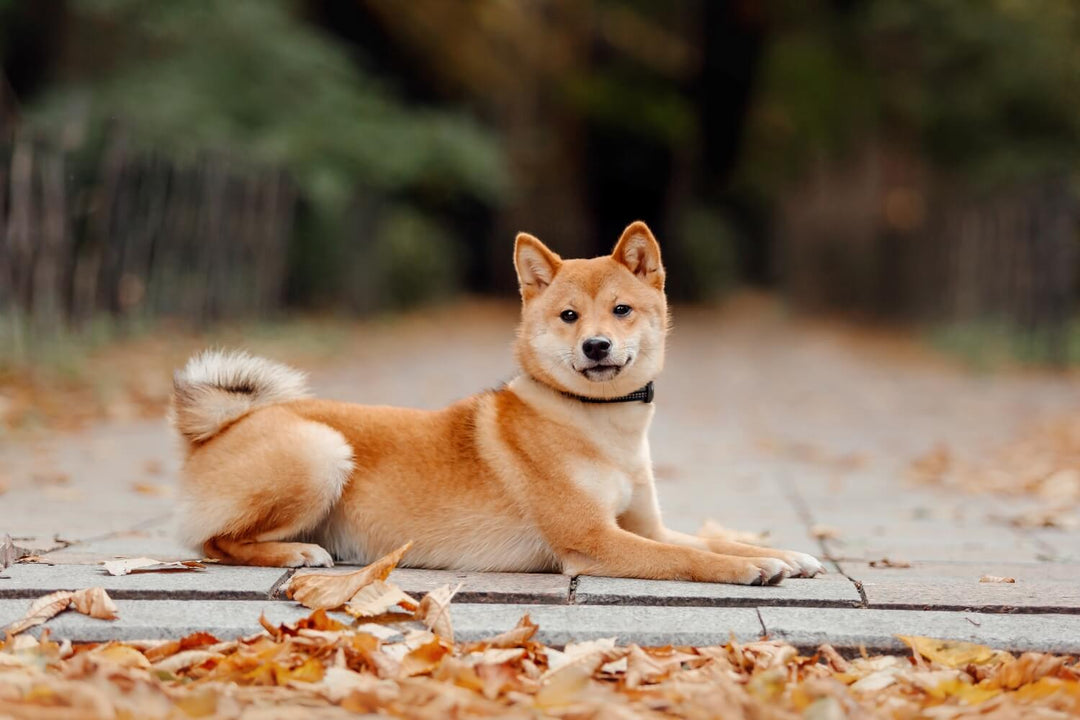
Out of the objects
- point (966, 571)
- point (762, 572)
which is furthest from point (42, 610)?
point (966, 571)

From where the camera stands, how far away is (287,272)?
20312 mm

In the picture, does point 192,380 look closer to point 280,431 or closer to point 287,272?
point 280,431

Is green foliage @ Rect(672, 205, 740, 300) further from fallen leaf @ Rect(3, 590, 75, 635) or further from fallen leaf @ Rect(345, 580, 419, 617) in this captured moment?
fallen leaf @ Rect(3, 590, 75, 635)

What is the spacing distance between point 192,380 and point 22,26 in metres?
17.4

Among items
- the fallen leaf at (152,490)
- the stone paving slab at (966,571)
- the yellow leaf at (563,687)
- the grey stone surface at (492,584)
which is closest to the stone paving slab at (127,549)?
the grey stone surface at (492,584)

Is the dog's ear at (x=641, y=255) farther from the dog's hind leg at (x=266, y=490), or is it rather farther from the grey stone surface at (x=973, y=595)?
the grey stone surface at (x=973, y=595)

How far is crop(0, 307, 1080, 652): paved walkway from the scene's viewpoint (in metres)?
3.72

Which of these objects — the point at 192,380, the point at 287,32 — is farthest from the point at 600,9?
the point at 192,380

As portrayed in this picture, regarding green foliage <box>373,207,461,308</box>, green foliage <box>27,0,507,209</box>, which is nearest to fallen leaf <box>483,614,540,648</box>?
green foliage <box>27,0,507,209</box>

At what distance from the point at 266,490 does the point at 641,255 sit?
1.70 m

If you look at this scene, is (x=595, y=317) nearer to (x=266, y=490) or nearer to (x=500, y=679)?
(x=266, y=490)

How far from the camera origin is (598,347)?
427 centimetres

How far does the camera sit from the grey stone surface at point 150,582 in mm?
3898

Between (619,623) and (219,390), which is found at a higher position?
(219,390)
